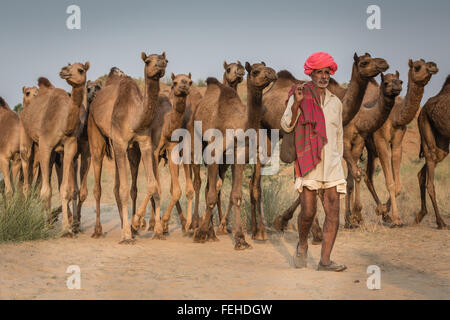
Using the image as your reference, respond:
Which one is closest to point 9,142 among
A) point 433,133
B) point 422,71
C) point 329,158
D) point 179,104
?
point 179,104

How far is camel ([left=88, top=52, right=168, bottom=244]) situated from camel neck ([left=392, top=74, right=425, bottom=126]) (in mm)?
4477

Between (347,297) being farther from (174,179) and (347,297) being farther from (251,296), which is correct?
(174,179)

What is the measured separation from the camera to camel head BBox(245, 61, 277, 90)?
308 inches

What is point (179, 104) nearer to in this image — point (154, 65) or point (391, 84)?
point (154, 65)

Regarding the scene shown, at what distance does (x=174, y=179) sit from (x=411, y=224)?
4634 millimetres

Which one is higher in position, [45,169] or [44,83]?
[44,83]

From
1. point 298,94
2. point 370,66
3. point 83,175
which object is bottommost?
point 83,175

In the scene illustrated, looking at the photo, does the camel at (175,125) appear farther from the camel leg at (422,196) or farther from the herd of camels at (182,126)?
the camel leg at (422,196)

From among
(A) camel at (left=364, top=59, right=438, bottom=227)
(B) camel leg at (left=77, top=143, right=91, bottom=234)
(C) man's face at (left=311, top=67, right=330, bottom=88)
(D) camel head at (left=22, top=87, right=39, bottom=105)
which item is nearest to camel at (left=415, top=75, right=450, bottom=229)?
(A) camel at (left=364, top=59, right=438, bottom=227)

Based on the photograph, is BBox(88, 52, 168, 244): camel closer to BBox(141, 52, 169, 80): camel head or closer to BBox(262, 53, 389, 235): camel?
BBox(141, 52, 169, 80): camel head

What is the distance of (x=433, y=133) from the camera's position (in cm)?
1088

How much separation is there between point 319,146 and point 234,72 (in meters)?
4.37

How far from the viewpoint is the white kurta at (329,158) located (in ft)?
20.2

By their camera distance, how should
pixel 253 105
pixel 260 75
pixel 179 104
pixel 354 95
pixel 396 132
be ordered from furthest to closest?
pixel 396 132 → pixel 179 104 → pixel 354 95 → pixel 253 105 → pixel 260 75
